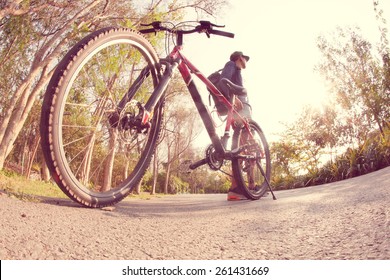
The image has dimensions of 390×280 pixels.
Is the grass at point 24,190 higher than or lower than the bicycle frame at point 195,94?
lower

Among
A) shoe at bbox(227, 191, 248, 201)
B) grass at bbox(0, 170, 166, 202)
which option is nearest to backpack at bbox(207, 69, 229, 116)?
shoe at bbox(227, 191, 248, 201)

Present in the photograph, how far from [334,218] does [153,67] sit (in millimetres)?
1896

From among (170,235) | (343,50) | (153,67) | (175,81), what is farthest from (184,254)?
(343,50)

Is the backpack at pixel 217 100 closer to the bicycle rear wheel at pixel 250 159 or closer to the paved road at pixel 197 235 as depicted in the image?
the bicycle rear wheel at pixel 250 159

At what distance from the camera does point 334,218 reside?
1.93 m

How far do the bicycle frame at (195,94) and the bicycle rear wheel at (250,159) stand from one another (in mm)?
209

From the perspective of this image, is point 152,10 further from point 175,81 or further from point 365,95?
point 365,95

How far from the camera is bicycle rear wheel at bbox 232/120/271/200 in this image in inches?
151

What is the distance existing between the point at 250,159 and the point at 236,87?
1.10 meters

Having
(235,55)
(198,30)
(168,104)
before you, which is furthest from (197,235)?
(168,104)

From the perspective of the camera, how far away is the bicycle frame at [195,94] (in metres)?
2.44

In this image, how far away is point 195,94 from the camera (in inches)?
123

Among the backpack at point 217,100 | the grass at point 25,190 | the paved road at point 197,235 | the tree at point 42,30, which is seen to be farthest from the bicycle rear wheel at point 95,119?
the tree at point 42,30

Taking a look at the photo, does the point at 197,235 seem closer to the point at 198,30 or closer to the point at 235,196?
the point at 198,30
